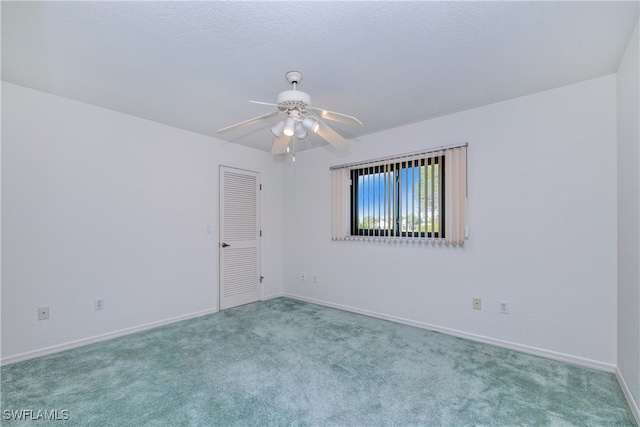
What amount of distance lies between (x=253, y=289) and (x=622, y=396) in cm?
405

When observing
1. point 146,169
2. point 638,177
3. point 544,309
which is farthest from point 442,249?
point 146,169

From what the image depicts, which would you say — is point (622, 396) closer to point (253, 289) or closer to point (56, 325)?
point (253, 289)

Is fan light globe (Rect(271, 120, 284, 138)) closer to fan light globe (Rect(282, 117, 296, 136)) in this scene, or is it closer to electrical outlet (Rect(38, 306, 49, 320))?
fan light globe (Rect(282, 117, 296, 136))

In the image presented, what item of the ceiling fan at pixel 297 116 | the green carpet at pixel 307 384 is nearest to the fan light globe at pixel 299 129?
the ceiling fan at pixel 297 116

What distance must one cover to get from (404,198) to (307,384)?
7.63 feet

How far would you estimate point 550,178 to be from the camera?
8.54ft

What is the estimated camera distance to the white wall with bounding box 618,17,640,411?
6.07 feet

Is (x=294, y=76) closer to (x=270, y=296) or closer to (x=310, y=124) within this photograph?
(x=310, y=124)

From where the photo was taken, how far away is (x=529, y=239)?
2.70 metres

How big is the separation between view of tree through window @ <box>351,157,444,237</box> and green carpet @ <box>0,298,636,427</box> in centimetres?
126

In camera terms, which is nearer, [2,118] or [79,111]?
[2,118]

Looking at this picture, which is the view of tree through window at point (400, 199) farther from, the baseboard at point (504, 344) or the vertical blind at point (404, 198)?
the baseboard at point (504, 344)

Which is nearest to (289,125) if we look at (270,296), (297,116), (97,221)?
(297,116)

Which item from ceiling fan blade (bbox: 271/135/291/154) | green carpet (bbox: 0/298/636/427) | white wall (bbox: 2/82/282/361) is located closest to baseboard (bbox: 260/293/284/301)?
white wall (bbox: 2/82/282/361)
